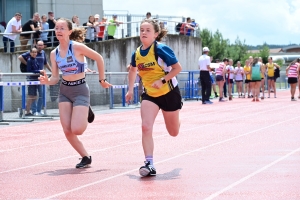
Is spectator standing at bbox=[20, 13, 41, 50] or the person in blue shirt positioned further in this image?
spectator standing at bbox=[20, 13, 41, 50]

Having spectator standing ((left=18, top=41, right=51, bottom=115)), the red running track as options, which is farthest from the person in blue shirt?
the red running track

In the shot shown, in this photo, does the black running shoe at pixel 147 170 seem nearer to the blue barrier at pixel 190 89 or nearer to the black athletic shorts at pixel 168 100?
the black athletic shorts at pixel 168 100

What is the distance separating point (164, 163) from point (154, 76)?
4.94 feet

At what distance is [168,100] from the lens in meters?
10.1

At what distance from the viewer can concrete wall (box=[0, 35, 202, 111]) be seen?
22744 millimetres

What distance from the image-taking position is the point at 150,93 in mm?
10094

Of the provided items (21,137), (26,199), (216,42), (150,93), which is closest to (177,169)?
(150,93)

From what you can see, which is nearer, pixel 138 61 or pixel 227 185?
pixel 227 185

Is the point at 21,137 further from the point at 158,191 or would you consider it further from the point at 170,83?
the point at 158,191

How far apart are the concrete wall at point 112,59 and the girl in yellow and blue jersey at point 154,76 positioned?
1100cm

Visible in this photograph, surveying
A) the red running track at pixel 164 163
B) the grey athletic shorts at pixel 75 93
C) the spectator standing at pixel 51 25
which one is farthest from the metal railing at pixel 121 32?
the grey athletic shorts at pixel 75 93

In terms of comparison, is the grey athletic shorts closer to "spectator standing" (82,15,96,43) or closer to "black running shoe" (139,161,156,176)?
"black running shoe" (139,161,156,176)

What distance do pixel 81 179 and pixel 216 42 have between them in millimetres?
95389

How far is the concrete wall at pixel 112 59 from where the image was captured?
74.6ft
